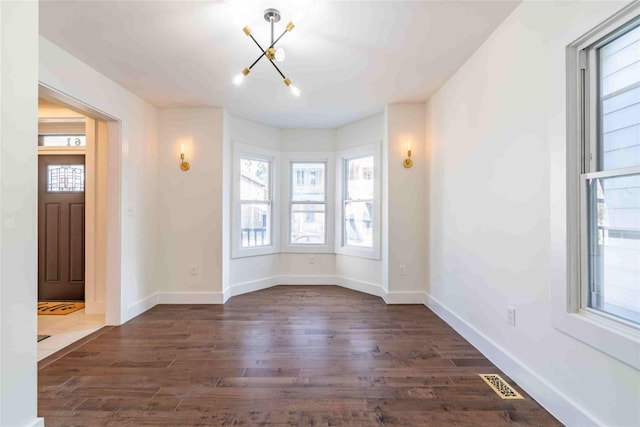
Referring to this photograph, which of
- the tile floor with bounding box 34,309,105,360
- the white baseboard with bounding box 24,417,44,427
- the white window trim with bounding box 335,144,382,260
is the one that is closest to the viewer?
the white baseboard with bounding box 24,417,44,427

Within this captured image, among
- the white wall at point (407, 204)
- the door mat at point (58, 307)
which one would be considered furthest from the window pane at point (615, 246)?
the door mat at point (58, 307)

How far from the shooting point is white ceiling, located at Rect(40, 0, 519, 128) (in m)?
2.07

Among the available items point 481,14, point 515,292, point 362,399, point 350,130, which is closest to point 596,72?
point 481,14

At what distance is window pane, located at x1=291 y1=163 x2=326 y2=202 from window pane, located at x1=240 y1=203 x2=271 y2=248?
0.55 metres

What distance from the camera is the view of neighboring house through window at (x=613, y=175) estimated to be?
4.65 ft

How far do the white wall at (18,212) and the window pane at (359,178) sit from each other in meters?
3.74

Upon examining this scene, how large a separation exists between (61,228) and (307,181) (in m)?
3.48

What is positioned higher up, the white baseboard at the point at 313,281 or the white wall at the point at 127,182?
the white wall at the point at 127,182

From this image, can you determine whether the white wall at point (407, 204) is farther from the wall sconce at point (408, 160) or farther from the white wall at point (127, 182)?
the white wall at point (127, 182)

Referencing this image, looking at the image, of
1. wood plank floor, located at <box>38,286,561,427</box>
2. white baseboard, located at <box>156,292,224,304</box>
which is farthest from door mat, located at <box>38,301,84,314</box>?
wood plank floor, located at <box>38,286,561,427</box>

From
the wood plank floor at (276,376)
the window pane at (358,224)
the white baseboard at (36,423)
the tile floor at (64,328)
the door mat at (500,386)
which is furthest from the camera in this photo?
the window pane at (358,224)

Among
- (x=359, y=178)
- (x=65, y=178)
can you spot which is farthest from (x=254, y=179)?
(x=65, y=178)

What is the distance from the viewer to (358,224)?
4719mm

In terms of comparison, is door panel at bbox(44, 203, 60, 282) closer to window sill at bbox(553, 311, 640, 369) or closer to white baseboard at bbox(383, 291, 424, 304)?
white baseboard at bbox(383, 291, 424, 304)
